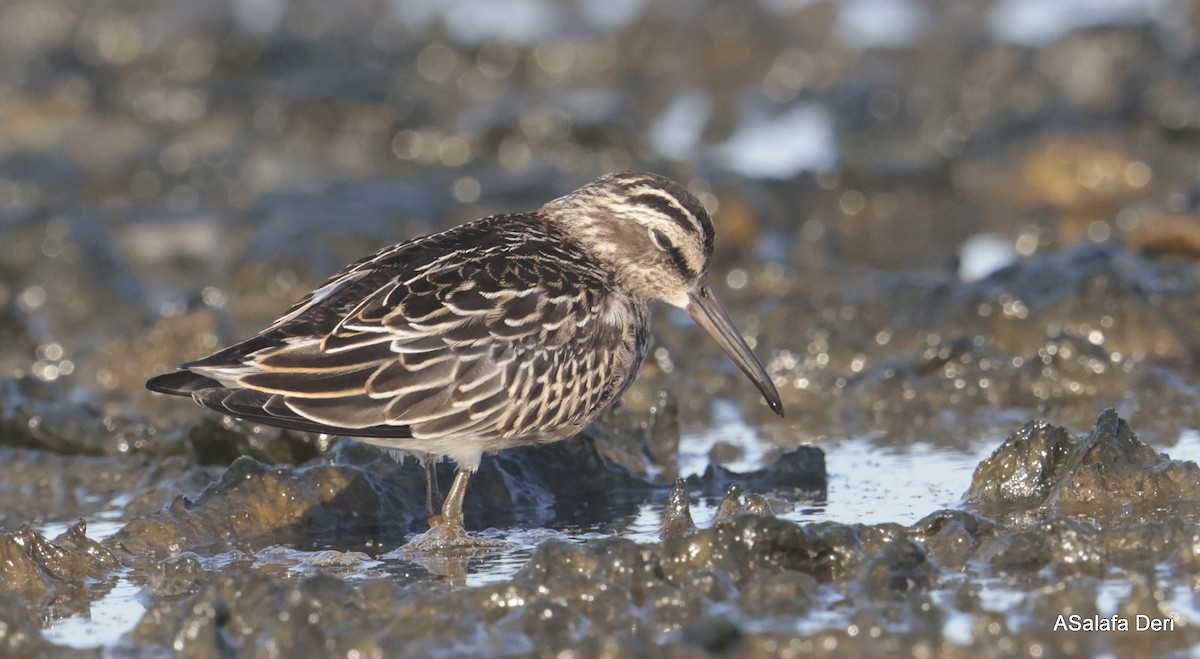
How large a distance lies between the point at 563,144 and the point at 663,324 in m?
5.39

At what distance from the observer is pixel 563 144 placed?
16969 millimetres

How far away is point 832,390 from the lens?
425 inches

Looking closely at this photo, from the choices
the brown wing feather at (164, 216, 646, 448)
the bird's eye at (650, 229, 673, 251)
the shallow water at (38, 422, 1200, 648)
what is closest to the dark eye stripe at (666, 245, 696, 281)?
the bird's eye at (650, 229, 673, 251)

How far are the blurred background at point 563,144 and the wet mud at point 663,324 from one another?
0.05m

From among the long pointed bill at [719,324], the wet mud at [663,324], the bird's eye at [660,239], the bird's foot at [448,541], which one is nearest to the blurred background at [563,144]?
the wet mud at [663,324]

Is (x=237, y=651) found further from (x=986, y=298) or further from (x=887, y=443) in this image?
(x=986, y=298)

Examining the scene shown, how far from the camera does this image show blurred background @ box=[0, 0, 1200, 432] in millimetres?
13172

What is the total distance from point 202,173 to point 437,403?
31.8ft

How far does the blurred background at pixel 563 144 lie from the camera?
13.2 m

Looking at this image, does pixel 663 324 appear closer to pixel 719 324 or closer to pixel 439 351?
pixel 719 324

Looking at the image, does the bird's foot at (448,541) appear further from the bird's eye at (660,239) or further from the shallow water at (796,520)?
the bird's eye at (660,239)

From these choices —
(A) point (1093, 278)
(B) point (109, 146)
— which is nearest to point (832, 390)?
(A) point (1093, 278)

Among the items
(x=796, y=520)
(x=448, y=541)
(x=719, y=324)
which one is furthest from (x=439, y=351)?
(x=719, y=324)

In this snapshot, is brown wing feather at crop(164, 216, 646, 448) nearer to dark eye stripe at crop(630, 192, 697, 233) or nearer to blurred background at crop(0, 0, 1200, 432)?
dark eye stripe at crop(630, 192, 697, 233)
